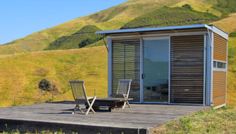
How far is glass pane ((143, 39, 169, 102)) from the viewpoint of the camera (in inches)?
501

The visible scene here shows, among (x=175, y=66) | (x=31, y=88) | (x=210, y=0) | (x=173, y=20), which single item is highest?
(x=210, y=0)

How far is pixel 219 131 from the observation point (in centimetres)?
762

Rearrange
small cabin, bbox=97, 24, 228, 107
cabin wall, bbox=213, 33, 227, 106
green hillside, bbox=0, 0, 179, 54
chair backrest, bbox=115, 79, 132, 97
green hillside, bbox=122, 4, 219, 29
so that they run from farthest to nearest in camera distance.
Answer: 1. green hillside, bbox=0, 0, 179, 54
2. green hillside, bbox=122, 4, 219, 29
3. cabin wall, bbox=213, 33, 227, 106
4. small cabin, bbox=97, 24, 228, 107
5. chair backrest, bbox=115, 79, 132, 97

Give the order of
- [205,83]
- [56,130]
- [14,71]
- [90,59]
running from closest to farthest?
[56,130]
[205,83]
[14,71]
[90,59]

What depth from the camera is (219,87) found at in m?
13.7

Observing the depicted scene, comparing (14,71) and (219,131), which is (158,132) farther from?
(14,71)

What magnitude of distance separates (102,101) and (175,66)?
11.0 feet

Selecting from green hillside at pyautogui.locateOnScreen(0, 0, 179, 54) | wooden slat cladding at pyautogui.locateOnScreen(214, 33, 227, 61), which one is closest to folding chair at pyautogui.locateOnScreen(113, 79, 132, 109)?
wooden slat cladding at pyautogui.locateOnScreen(214, 33, 227, 61)

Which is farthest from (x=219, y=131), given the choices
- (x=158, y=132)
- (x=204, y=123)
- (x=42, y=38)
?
(x=42, y=38)

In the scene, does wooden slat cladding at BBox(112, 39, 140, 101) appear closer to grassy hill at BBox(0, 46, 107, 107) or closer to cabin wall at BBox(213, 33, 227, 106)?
cabin wall at BBox(213, 33, 227, 106)

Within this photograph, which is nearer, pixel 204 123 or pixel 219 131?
pixel 219 131

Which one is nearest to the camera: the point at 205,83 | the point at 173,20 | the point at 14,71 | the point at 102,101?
the point at 102,101

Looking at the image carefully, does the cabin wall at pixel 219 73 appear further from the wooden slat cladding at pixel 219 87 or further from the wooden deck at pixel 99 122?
the wooden deck at pixel 99 122

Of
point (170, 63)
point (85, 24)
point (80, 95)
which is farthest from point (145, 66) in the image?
point (85, 24)
